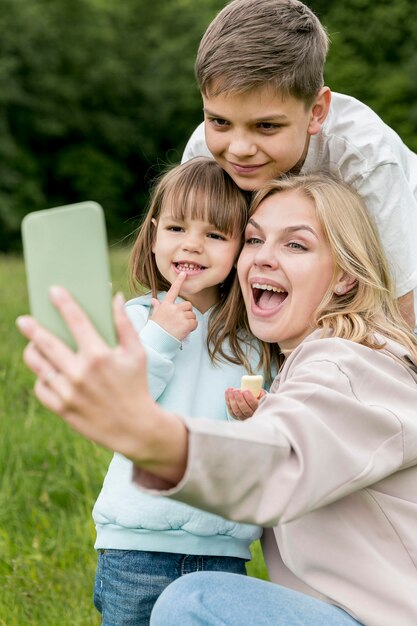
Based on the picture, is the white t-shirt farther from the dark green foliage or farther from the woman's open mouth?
the dark green foliage

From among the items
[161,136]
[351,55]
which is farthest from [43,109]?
[351,55]

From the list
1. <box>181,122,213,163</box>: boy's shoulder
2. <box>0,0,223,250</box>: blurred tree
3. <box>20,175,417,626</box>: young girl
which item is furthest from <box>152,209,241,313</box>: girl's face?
<box>0,0,223,250</box>: blurred tree

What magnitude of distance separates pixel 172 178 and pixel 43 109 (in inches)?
1434

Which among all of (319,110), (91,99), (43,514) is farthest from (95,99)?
(319,110)

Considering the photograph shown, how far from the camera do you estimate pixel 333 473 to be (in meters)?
1.95

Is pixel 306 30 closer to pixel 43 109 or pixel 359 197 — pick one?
pixel 359 197

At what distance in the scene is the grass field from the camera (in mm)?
3562

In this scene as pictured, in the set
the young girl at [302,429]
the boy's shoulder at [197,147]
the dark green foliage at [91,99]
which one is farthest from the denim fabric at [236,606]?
the dark green foliage at [91,99]

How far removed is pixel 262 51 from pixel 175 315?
91 cm

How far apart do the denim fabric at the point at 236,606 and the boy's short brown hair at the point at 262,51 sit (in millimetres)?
1518

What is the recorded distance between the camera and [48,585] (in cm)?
372

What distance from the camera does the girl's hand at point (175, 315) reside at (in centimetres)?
285

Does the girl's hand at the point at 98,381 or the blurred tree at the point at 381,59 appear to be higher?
the girl's hand at the point at 98,381

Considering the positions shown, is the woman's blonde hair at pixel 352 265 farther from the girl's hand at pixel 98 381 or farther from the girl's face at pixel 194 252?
the girl's hand at pixel 98 381
